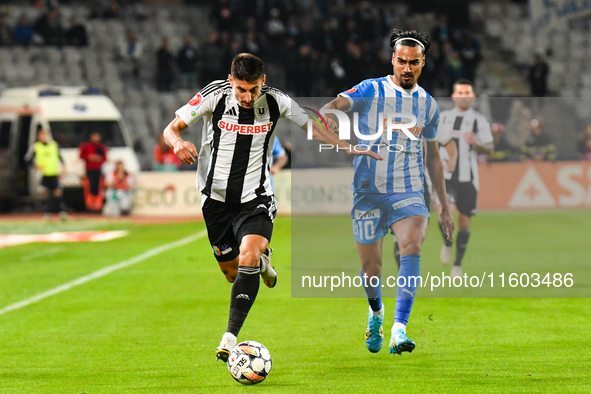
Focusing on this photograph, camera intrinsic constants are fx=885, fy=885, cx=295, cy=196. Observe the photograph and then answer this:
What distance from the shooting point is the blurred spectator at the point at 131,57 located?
25953 millimetres

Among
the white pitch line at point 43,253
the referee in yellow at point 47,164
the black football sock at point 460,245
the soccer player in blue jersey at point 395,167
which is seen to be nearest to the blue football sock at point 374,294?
the soccer player in blue jersey at point 395,167

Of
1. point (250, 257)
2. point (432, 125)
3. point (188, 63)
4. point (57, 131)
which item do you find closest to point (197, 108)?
point (250, 257)

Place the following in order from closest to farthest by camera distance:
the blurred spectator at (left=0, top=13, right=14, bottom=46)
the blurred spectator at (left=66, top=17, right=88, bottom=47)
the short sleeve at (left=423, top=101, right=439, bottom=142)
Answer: the short sleeve at (left=423, top=101, right=439, bottom=142) < the blurred spectator at (left=0, top=13, right=14, bottom=46) < the blurred spectator at (left=66, top=17, right=88, bottom=47)

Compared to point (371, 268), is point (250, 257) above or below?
above

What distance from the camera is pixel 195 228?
1803cm

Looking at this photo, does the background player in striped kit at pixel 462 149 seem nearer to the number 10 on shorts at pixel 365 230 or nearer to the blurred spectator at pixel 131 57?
the number 10 on shorts at pixel 365 230

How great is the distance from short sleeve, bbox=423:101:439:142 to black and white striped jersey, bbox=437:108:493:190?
3454 mm

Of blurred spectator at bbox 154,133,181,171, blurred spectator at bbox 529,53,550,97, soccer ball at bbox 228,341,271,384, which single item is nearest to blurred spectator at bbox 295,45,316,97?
blurred spectator at bbox 154,133,181,171

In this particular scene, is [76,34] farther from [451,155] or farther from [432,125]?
[432,125]

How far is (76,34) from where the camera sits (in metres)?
26.0

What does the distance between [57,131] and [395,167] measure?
16.4 meters

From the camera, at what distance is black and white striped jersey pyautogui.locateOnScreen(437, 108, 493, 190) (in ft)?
33.0

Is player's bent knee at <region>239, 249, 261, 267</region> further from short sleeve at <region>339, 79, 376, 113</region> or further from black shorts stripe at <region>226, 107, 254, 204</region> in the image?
short sleeve at <region>339, 79, 376, 113</region>

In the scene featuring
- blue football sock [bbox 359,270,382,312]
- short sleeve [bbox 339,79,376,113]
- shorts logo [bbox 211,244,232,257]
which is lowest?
blue football sock [bbox 359,270,382,312]
